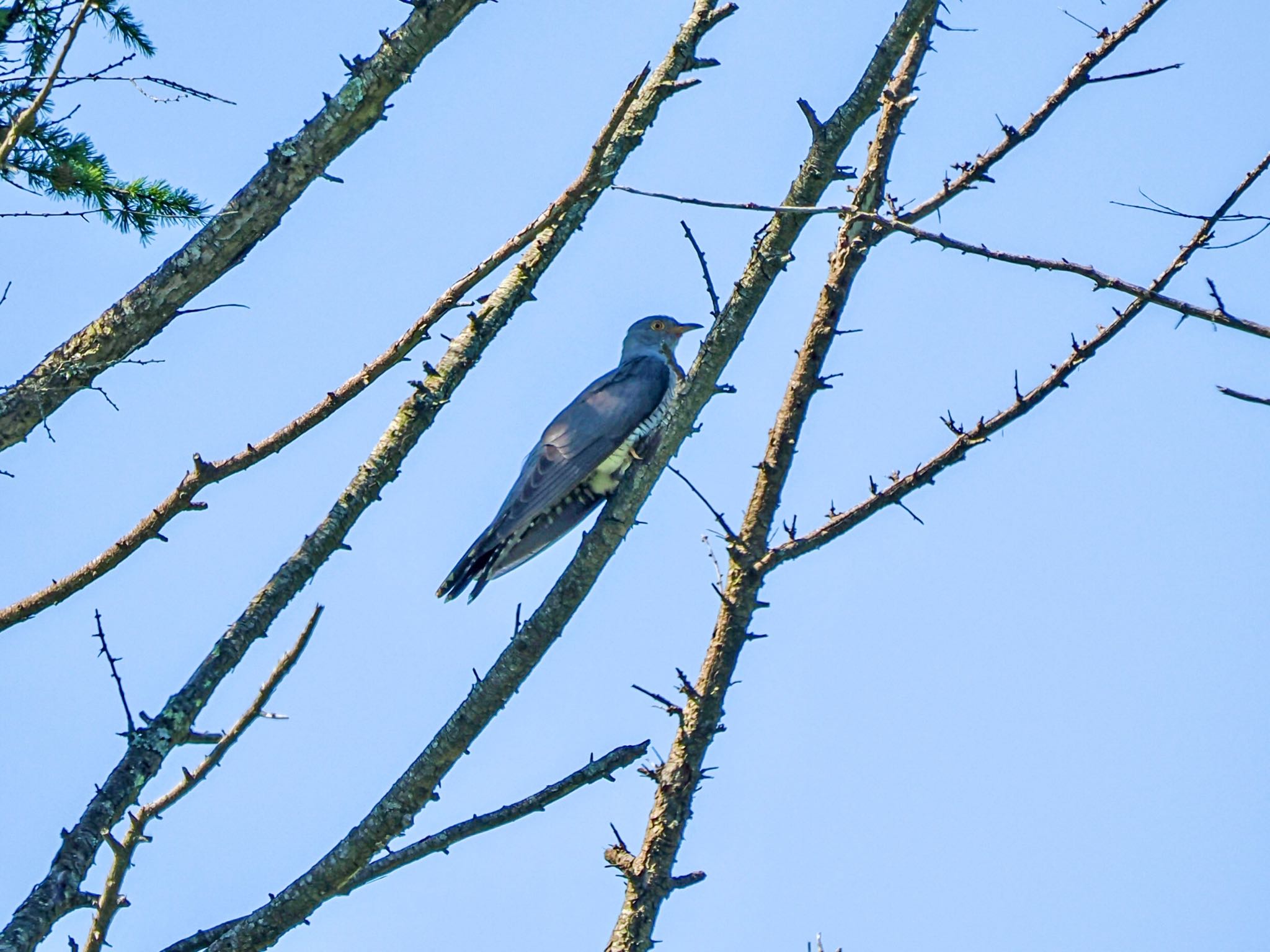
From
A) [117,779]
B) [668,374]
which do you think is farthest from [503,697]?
[668,374]

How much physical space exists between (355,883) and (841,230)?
270 centimetres

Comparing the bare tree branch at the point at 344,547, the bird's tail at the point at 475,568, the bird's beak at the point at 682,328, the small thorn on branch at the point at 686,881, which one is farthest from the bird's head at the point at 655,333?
the small thorn on branch at the point at 686,881

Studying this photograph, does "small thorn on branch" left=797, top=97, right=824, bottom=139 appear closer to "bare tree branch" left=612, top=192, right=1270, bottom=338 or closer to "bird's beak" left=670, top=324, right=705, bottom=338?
"bare tree branch" left=612, top=192, right=1270, bottom=338

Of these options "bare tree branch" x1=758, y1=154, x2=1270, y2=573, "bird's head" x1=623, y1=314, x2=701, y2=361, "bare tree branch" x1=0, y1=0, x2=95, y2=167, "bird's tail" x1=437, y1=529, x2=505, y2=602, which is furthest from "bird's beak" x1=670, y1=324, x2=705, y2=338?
"bare tree branch" x1=0, y1=0, x2=95, y2=167

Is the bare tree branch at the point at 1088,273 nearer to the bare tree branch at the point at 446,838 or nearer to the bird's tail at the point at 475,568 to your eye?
the bare tree branch at the point at 446,838

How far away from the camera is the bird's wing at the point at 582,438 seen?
6.50 metres

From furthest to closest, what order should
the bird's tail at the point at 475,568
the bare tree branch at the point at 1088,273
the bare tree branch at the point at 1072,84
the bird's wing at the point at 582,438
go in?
the bird's wing at the point at 582,438 < the bird's tail at the point at 475,568 < the bare tree branch at the point at 1072,84 < the bare tree branch at the point at 1088,273

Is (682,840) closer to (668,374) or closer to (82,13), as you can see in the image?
(82,13)

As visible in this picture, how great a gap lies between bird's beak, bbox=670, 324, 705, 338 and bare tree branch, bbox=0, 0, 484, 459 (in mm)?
4833

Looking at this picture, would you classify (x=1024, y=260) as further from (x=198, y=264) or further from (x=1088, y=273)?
(x=198, y=264)

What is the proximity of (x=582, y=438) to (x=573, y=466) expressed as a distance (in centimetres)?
20

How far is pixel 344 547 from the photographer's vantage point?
14.8 ft

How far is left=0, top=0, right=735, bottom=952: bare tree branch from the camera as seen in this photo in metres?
3.37

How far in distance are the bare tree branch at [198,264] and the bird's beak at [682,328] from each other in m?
4.83
